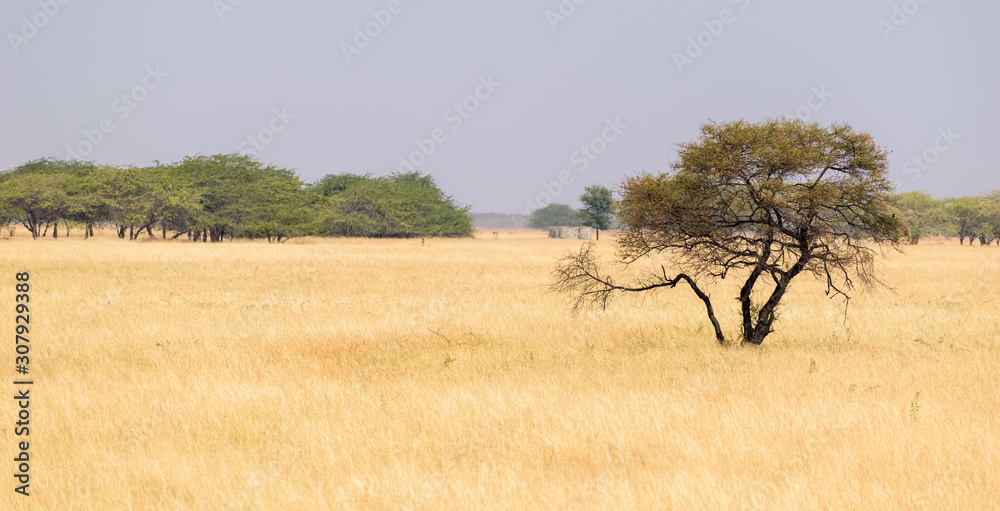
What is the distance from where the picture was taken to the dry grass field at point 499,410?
630 cm

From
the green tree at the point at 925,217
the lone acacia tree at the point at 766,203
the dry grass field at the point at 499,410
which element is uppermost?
the green tree at the point at 925,217

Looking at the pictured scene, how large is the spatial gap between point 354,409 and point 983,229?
11269 cm

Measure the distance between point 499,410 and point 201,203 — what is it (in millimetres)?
71726

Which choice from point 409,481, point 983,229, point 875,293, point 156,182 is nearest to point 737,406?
point 409,481

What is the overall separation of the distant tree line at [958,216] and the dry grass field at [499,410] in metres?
93.9

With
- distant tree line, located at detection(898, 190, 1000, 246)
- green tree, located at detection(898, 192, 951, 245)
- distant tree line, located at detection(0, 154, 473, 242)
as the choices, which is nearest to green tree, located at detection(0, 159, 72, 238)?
distant tree line, located at detection(0, 154, 473, 242)

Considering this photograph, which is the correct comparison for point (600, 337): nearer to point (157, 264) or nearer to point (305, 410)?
point (305, 410)

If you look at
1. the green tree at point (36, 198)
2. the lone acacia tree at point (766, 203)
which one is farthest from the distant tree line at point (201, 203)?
the lone acacia tree at point (766, 203)

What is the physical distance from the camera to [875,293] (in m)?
26.6

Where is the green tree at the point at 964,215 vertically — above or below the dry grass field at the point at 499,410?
above

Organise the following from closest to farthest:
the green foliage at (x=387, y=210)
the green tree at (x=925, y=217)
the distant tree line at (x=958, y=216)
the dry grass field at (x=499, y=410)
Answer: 1. the dry grass field at (x=499, y=410)
2. the green foliage at (x=387, y=210)
3. the distant tree line at (x=958, y=216)
4. the green tree at (x=925, y=217)

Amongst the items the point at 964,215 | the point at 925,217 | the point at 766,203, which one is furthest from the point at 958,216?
the point at 766,203

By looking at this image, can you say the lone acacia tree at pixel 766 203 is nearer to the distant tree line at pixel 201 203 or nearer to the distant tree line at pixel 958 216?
the distant tree line at pixel 201 203

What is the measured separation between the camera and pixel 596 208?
122 m
